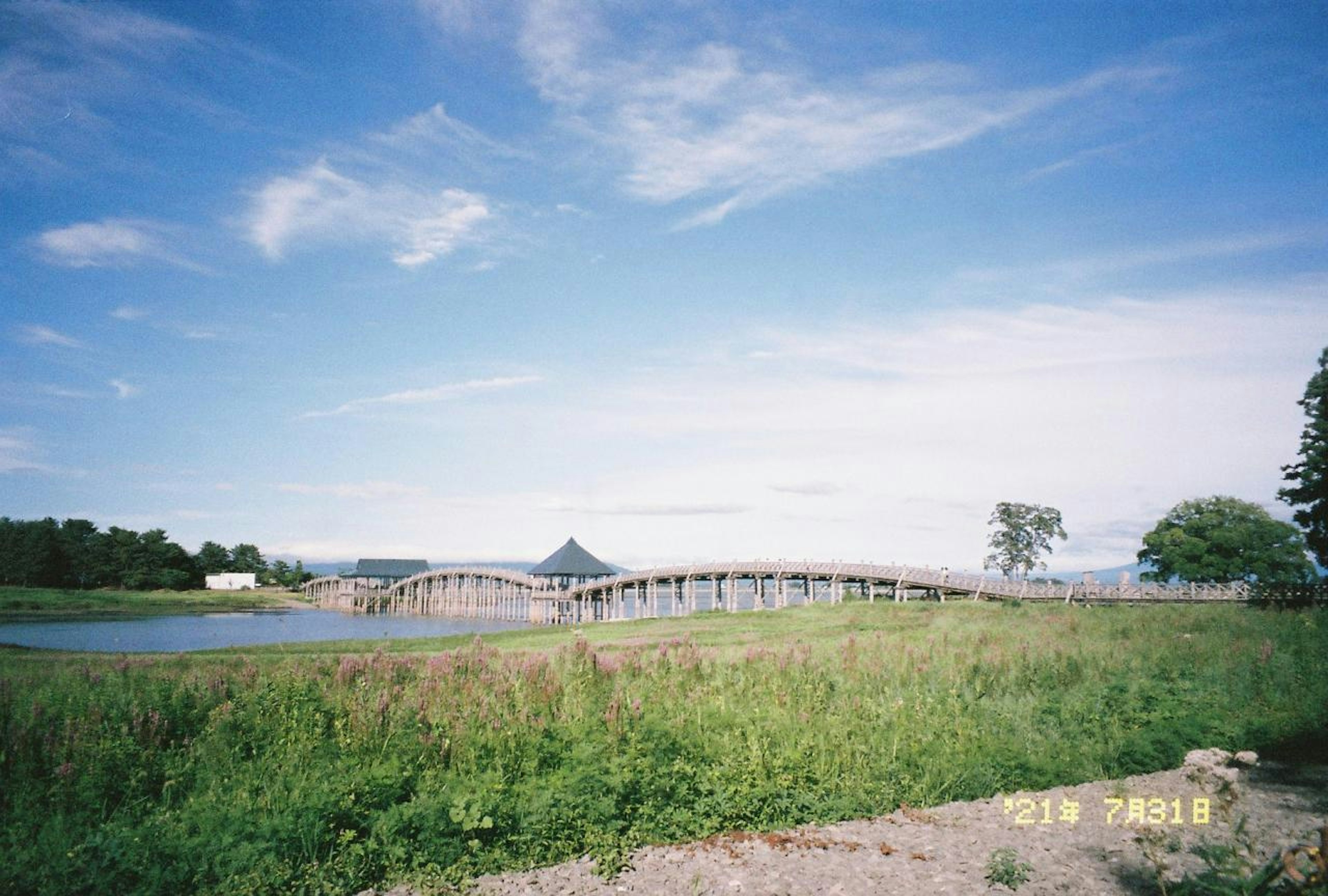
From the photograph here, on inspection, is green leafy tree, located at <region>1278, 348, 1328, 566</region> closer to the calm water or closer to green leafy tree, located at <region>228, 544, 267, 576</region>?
the calm water

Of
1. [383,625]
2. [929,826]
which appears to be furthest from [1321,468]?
[383,625]

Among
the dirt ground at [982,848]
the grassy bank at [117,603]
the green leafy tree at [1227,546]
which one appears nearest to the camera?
the dirt ground at [982,848]

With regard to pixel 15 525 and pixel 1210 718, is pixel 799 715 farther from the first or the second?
pixel 15 525

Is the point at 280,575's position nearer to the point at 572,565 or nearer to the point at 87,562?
the point at 87,562

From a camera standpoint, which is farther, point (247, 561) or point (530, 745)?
point (247, 561)

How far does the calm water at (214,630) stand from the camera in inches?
1540

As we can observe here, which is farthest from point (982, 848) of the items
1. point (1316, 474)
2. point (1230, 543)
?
point (1230, 543)

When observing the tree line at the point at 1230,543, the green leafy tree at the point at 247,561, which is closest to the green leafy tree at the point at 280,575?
the green leafy tree at the point at 247,561

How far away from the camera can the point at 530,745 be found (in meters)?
7.74

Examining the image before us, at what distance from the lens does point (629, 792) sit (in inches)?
266

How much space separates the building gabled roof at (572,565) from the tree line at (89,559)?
6916cm

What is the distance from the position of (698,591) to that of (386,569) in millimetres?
64083
